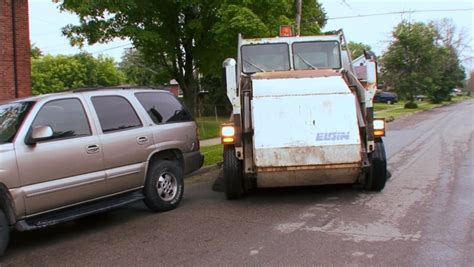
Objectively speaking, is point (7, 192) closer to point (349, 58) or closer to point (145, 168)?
point (145, 168)

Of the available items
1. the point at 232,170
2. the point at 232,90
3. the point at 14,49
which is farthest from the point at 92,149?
the point at 14,49

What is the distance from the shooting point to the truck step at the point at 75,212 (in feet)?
19.6

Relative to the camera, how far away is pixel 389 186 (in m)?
9.06

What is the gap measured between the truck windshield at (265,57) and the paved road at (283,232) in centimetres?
A: 231

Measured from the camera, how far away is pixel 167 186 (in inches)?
313

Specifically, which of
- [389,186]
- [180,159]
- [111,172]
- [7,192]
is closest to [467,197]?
[389,186]

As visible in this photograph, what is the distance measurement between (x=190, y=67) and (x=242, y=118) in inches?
604

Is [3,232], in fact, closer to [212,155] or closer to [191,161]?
[191,161]

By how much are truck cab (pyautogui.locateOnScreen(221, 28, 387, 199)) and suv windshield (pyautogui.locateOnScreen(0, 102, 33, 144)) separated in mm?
2802

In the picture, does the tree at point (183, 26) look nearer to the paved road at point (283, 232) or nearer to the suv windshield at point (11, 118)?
the paved road at point (283, 232)

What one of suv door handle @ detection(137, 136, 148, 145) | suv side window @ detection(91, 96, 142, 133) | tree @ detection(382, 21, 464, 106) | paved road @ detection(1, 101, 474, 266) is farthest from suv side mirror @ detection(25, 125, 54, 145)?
tree @ detection(382, 21, 464, 106)

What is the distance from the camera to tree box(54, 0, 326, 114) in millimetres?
16105

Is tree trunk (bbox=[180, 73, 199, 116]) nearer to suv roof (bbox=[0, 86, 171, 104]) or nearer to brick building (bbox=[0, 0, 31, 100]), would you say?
brick building (bbox=[0, 0, 31, 100])

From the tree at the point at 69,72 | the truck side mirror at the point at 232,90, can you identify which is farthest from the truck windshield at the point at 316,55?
the tree at the point at 69,72
